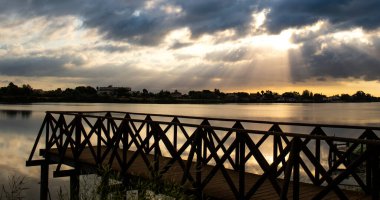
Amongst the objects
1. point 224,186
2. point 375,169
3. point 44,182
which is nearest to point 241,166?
point 224,186

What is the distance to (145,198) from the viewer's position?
519 cm

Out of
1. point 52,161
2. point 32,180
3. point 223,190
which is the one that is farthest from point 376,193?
point 32,180

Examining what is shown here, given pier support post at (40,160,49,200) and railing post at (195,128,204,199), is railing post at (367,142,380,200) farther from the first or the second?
pier support post at (40,160,49,200)

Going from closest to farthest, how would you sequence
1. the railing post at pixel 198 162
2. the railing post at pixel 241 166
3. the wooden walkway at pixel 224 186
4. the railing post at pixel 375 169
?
the railing post at pixel 375 169
the railing post at pixel 241 166
the wooden walkway at pixel 224 186
the railing post at pixel 198 162

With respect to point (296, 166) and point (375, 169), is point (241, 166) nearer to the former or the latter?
point (296, 166)

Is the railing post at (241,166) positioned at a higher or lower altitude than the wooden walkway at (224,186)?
higher

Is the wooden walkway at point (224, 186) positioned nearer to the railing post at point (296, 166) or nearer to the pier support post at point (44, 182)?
the railing post at point (296, 166)

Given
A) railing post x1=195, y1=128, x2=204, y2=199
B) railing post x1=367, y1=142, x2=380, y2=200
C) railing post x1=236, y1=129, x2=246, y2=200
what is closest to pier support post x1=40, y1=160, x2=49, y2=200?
railing post x1=195, y1=128, x2=204, y2=199

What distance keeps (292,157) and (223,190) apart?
2073mm

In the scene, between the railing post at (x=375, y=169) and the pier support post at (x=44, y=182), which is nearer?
the railing post at (x=375, y=169)

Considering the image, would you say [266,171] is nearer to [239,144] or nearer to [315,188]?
[239,144]

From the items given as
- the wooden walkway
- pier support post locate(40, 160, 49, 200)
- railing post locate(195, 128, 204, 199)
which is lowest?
pier support post locate(40, 160, 49, 200)

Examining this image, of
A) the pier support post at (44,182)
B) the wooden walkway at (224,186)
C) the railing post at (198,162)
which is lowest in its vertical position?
the pier support post at (44,182)

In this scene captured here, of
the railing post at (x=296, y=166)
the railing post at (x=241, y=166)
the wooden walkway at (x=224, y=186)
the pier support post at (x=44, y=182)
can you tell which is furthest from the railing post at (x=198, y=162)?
the pier support post at (x=44, y=182)
